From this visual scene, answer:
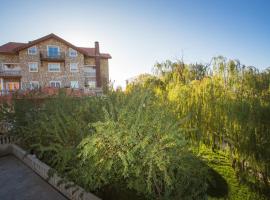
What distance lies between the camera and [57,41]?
2783 cm

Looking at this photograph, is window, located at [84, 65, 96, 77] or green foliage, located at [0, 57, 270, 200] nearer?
green foliage, located at [0, 57, 270, 200]

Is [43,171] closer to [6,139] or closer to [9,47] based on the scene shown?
[6,139]

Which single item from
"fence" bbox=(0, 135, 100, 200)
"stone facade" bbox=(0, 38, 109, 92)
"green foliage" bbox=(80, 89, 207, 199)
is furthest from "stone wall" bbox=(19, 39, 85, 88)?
"green foliage" bbox=(80, 89, 207, 199)

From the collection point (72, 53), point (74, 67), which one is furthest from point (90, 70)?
point (72, 53)

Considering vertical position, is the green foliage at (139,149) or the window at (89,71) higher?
the window at (89,71)

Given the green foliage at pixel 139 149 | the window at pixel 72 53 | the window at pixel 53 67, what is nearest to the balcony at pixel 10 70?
the window at pixel 53 67

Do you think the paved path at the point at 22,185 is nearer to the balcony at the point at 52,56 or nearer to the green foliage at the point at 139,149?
the green foliage at the point at 139,149

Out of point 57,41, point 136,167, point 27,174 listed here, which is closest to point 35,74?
point 57,41

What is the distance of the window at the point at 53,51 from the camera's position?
2727 centimetres

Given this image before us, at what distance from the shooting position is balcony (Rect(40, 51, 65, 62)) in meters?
26.7

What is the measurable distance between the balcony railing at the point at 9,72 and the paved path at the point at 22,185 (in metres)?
21.7

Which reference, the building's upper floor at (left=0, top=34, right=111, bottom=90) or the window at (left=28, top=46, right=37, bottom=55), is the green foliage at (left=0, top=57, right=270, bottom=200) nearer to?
the building's upper floor at (left=0, top=34, right=111, bottom=90)

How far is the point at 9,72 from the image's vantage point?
81.7ft

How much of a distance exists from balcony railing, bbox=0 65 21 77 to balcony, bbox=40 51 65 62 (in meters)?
3.25
